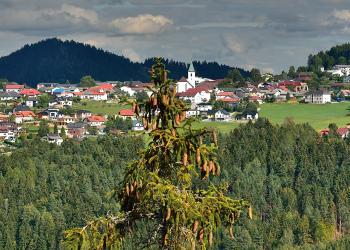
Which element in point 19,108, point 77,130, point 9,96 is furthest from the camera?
point 9,96

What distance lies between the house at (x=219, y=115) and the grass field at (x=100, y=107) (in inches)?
672

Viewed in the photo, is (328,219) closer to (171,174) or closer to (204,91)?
(171,174)

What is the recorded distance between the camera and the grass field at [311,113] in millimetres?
119312

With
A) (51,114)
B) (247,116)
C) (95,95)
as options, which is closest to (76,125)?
(51,114)

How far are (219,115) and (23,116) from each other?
3248 cm

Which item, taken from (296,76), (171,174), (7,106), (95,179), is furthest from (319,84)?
(171,174)

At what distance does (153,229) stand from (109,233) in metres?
0.60

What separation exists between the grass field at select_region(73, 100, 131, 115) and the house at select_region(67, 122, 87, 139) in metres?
13.4

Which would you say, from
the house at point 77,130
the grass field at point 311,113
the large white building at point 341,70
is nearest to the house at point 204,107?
the grass field at point 311,113

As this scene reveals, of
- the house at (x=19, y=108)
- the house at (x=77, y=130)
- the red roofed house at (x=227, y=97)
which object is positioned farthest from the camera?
the red roofed house at (x=227, y=97)

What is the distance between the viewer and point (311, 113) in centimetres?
12888

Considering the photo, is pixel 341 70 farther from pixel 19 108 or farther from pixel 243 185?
pixel 243 185

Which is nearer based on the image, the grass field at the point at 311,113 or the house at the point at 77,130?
the grass field at the point at 311,113

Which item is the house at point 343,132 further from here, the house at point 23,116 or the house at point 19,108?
the house at point 19,108
